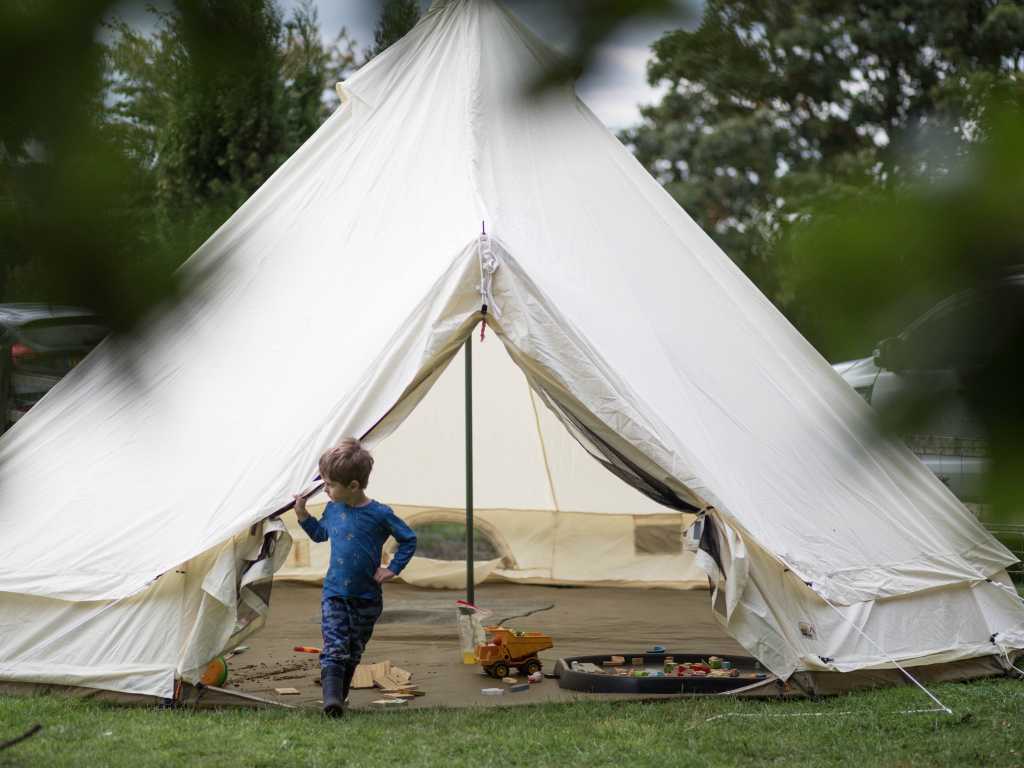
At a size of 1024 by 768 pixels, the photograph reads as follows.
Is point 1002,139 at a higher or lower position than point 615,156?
lower

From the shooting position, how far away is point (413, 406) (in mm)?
4562

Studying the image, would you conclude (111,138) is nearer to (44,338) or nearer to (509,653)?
(44,338)

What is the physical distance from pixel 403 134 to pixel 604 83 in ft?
15.9

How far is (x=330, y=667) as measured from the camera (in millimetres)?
4148

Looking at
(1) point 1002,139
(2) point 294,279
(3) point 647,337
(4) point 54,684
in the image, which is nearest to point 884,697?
(3) point 647,337

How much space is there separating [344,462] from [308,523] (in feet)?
0.85

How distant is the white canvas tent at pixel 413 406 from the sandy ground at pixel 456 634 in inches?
26.0

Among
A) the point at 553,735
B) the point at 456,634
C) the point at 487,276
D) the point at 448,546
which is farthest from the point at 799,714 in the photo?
the point at 448,546

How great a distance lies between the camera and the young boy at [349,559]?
4.17m

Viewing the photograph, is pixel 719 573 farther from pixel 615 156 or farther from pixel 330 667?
pixel 615 156

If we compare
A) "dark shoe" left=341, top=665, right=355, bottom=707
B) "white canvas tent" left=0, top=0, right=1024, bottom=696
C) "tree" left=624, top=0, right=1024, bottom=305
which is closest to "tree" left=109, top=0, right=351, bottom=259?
"tree" left=624, top=0, right=1024, bottom=305

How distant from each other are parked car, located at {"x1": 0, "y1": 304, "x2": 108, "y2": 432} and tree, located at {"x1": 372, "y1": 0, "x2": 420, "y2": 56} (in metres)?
0.33

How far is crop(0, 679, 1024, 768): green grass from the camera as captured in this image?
359 cm

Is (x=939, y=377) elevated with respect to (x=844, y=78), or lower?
lower
